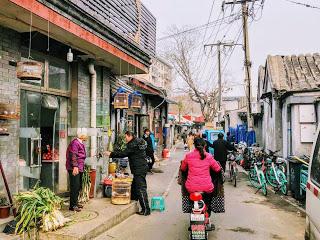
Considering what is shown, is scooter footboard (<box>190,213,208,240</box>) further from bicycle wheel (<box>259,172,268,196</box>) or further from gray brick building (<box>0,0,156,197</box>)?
bicycle wheel (<box>259,172,268,196</box>)

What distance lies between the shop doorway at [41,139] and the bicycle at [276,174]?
22.4 ft

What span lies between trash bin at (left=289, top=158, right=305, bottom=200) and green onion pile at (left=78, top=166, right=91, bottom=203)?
588cm

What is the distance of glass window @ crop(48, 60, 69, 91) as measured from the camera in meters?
8.28

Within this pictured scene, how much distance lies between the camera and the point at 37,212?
5887 millimetres

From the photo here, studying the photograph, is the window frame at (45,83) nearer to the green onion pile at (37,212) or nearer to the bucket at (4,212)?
the green onion pile at (37,212)

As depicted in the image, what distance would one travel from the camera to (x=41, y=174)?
820 centimetres

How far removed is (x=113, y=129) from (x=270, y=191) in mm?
5850

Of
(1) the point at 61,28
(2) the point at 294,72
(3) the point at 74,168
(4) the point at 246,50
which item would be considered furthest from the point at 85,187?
(4) the point at 246,50

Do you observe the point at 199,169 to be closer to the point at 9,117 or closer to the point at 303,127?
the point at 9,117

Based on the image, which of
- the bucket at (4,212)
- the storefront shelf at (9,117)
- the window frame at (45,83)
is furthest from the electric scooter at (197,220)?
the window frame at (45,83)

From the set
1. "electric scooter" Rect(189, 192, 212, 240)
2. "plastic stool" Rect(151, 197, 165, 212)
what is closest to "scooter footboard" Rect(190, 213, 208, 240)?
"electric scooter" Rect(189, 192, 212, 240)

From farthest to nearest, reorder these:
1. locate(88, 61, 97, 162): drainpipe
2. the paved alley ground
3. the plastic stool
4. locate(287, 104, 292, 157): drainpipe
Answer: locate(287, 104, 292, 157): drainpipe → locate(88, 61, 97, 162): drainpipe → the plastic stool → the paved alley ground

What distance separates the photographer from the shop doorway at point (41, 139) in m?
7.29

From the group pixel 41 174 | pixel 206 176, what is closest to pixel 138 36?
pixel 41 174
